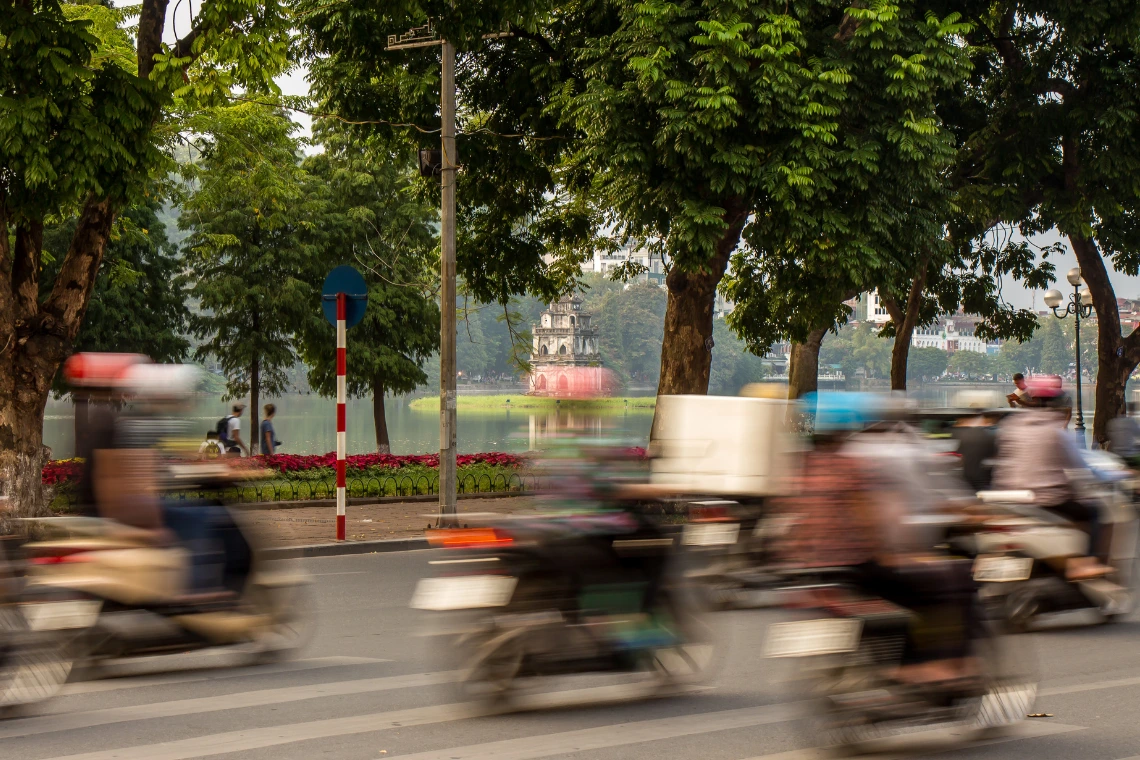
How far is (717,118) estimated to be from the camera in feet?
51.0

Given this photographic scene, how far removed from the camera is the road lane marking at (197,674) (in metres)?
7.04

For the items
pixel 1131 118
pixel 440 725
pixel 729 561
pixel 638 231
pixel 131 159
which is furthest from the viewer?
pixel 1131 118

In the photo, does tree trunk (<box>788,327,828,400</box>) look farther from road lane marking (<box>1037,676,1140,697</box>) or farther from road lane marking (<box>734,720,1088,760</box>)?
road lane marking (<box>734,720,1088,760</box>)

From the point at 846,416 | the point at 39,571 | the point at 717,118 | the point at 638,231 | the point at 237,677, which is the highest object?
the point at 717,118

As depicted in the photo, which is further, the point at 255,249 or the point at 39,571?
the point at 255,249

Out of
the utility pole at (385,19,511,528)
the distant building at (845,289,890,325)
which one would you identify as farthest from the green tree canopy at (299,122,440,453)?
the utility pole at (385,19,511,528)

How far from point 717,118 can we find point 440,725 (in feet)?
34.9

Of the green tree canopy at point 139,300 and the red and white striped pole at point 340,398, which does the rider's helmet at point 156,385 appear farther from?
the green tree canopy at point 139,300

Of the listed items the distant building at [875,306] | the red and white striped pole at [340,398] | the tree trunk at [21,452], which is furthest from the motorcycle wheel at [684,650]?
the distant building at [875,306]

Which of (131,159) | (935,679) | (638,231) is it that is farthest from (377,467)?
(935,679)

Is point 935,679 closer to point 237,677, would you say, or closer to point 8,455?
point 237,677

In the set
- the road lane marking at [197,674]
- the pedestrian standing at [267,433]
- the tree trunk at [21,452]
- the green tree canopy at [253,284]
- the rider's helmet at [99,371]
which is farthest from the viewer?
the green tree canopy at [253,284]

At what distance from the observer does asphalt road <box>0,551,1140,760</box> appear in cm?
582

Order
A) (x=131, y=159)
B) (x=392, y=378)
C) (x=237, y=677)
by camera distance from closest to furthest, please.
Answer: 1. (x=237, y=677)
2. (x=131, y=159)
3. (x=392, y=378)
